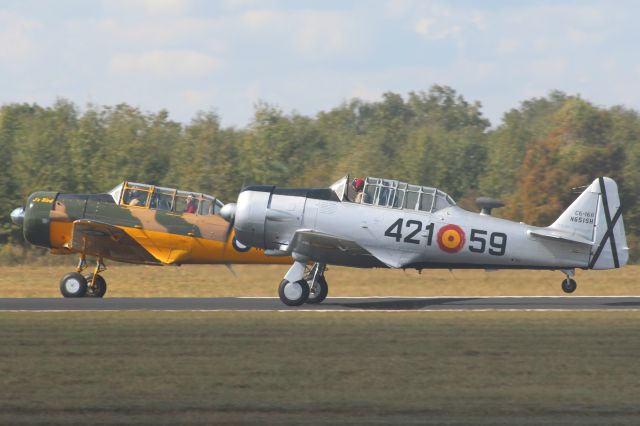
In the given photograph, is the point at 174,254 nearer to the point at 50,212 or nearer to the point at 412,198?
the point at 50,212

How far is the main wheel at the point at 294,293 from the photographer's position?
757 inches

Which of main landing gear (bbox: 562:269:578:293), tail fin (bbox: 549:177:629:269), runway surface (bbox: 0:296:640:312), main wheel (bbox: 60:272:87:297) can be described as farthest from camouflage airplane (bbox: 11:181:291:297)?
tail fin (bbox: 549:177:629:269)

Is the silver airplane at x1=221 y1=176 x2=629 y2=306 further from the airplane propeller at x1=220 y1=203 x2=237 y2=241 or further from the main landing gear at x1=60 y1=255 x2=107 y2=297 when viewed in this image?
the main landing gear at x1=60 y1=255 x2=107 y2=297

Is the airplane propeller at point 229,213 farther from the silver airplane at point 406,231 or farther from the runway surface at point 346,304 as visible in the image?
the runway surface at point 346,304

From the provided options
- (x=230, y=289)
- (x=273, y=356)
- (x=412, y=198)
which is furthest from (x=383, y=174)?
(x=273, y=356)

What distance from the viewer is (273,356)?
12914mm

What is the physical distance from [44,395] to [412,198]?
34.2 ft

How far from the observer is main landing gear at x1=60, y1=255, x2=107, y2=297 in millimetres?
21109

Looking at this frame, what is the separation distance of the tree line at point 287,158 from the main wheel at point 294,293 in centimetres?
A: 1987

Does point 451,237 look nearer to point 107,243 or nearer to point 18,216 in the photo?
point 107,243

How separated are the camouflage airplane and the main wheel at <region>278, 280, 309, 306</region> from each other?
2.17 m

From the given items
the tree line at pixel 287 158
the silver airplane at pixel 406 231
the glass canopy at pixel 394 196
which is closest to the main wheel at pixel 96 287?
the silver airplane at pixel 406 231

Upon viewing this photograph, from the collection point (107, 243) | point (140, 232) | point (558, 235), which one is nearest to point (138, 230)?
point (140, 232)

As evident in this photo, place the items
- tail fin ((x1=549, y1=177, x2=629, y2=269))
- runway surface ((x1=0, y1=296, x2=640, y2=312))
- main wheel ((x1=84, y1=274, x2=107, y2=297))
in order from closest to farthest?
1. runway surface ((x1=0, y1=296, x2=640, y2=312))
2. tail fin ((x1=549, y1=177, x2=629, y2=269))
3. main wheel ((x1=84, y1=274, x2=107, y2=297))
